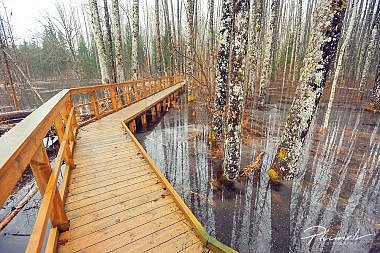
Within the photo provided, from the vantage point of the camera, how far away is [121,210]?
284 cm

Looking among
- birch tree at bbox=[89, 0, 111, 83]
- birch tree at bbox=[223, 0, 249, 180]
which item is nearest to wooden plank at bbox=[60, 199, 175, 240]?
birch tree at bbox=[223, 0, 249, 180]

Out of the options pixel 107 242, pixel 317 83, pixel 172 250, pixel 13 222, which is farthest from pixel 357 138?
pixel 13 222

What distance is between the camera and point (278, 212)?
13.4 ft

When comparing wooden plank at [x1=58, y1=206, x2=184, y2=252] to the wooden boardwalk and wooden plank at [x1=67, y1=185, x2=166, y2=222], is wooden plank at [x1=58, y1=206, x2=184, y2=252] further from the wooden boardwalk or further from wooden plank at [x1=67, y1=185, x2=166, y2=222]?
wooden plank at [x1=67, y1=185, x2=166, y2=222]

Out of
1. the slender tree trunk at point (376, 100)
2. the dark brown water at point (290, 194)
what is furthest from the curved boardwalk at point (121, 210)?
the slender tree trunk at point (376, 100)

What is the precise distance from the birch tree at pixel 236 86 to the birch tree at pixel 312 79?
1.01 meters

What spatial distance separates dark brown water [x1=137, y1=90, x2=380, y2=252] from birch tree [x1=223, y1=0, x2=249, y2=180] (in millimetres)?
545

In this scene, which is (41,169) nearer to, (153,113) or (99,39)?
(99,39)

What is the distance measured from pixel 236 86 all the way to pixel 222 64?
1.60 meters

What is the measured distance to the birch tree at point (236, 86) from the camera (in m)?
4.56

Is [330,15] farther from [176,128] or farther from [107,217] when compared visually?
[176,128]

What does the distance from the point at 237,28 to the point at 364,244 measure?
14.5 ft

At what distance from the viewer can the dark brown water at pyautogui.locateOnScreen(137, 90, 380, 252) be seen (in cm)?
351

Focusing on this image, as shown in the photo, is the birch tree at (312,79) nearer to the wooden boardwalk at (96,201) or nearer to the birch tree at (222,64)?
the birch tree at (222,64)
